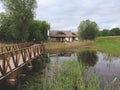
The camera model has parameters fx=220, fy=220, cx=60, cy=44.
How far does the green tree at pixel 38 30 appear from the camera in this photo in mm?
54438

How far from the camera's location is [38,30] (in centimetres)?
5581

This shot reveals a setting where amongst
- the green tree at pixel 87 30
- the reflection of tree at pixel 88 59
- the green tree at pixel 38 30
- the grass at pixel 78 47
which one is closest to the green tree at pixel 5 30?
the green tree at pixel 38 30

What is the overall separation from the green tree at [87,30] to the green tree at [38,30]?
544 inches

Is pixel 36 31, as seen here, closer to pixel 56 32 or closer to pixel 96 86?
pixel 56 32

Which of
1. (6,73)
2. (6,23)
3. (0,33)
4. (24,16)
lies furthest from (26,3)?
(6,73)

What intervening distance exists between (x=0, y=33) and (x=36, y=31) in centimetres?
906

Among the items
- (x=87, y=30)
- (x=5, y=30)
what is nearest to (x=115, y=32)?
(x=87, y=30)

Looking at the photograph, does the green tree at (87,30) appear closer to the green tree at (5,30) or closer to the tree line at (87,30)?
the tree line at (87,30)

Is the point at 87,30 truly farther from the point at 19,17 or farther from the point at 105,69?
the point at 105,69

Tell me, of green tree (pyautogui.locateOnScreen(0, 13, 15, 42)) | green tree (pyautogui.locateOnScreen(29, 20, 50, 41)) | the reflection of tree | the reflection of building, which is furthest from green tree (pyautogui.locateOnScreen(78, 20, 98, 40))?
the reflection of tree

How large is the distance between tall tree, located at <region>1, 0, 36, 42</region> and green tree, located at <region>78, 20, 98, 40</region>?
29947mm

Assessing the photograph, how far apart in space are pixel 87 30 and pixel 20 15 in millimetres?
34463

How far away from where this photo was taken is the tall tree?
43719mm

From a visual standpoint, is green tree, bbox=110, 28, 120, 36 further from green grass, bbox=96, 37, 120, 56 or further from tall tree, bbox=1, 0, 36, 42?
tall tree, bbox=1, 0, 36, 42
